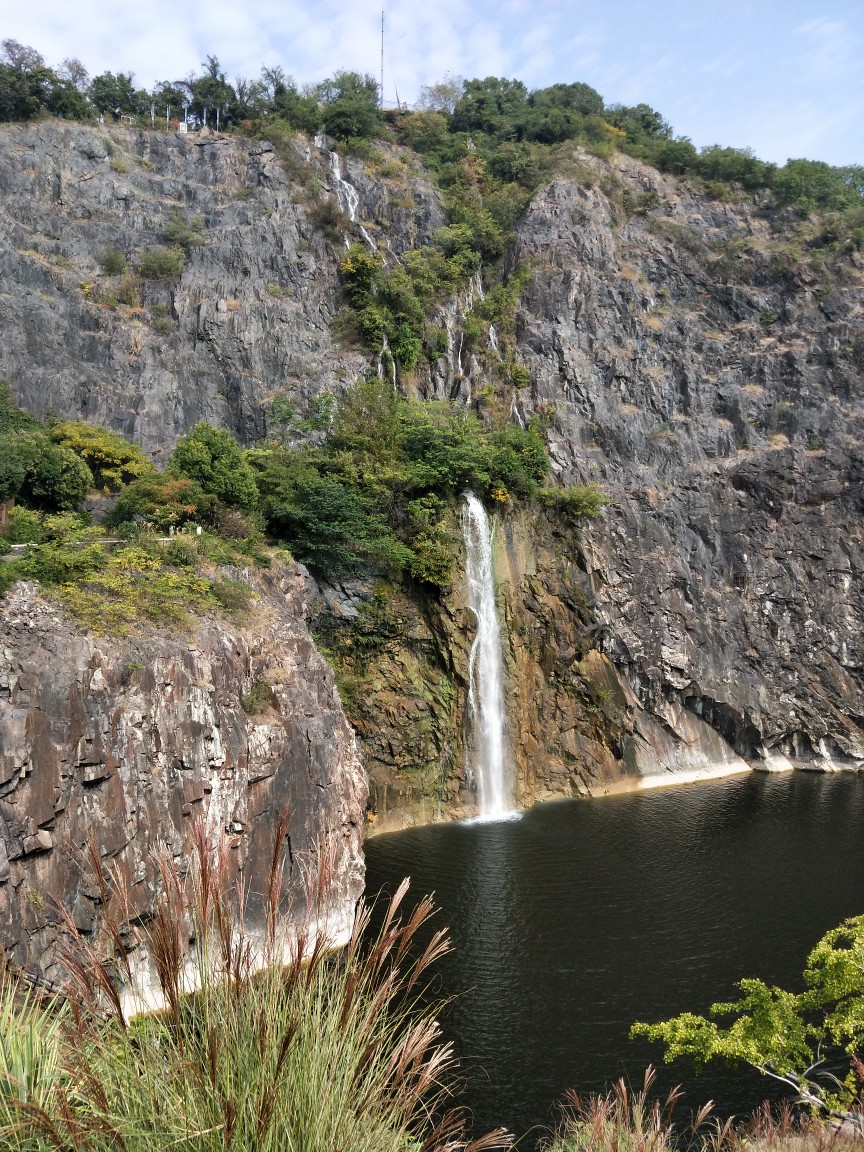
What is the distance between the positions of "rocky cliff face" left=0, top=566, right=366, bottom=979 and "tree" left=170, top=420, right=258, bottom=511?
5.88 m

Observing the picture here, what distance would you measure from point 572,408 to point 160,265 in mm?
20833

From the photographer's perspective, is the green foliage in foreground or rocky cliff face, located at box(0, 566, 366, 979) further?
rocky cliff face, located at box(0, 566, 366, 979)

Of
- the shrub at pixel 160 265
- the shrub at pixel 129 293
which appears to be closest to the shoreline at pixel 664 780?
the shrub at pixel 129 293

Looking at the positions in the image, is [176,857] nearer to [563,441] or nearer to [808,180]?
[563,441]

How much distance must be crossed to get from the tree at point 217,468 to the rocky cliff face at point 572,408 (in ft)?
15.0

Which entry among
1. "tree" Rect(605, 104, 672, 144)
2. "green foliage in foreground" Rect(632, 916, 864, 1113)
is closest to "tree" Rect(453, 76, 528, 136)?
"tree" Rect(605, 104, 672, 144)

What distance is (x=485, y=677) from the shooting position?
29656 millimetres

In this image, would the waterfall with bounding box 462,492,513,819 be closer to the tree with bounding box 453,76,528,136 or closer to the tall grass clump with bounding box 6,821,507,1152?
the tall grass clump with bounding box 6,821,507,1152

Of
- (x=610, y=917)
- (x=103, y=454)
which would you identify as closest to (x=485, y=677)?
(x=610, y=917)

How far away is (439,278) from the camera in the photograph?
136ft

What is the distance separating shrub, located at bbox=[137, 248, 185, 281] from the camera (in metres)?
36.8

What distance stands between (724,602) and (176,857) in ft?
90.7

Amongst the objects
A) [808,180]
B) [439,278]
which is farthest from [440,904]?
[808,180]

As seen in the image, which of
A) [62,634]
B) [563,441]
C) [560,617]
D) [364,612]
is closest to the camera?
[62,634]
